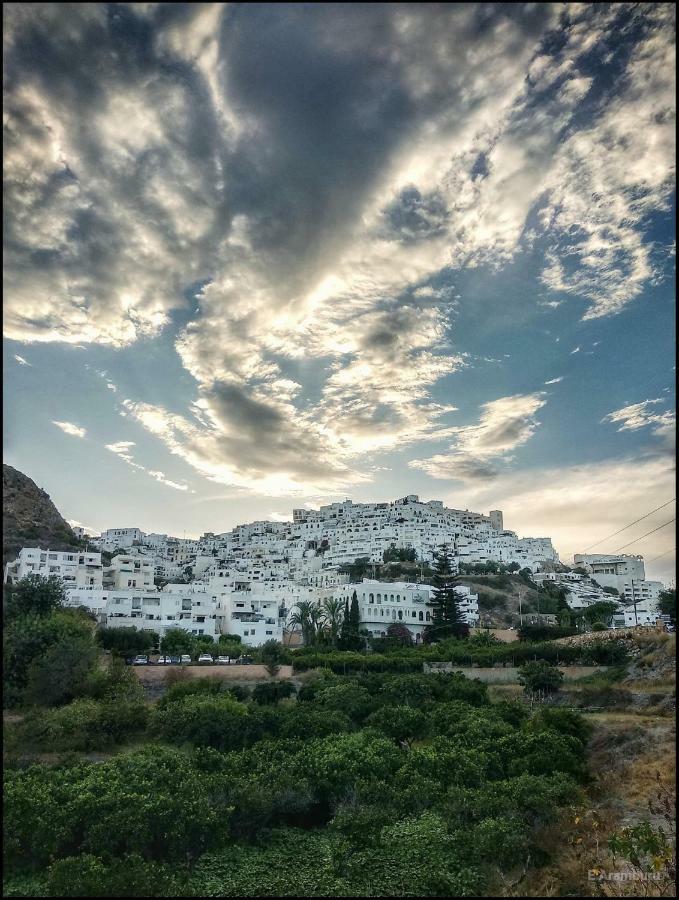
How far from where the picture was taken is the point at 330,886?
1112cm

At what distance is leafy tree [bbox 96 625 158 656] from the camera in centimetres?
3300

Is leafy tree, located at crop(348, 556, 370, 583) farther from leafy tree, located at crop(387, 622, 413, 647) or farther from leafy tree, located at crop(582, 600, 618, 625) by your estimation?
→ leafy tree, located at crop(582, 600, 618, 625)

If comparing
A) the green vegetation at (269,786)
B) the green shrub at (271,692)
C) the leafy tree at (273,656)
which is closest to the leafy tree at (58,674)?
the green vegetation at (269,786)

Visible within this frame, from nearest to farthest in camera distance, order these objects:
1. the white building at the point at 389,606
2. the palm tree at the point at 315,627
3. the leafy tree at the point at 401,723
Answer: the leafy tree at the point at 401,723
the palm tree at the point at 315,627
the white building at the point at 389,606

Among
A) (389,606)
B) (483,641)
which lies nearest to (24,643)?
(483,641)

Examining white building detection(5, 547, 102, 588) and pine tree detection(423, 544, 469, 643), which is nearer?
pine tree detection(423, 544, 469, 643)

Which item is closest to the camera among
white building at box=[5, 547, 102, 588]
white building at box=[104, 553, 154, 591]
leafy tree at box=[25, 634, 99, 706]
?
leafy tree at box=[25, 634, 99, 706]

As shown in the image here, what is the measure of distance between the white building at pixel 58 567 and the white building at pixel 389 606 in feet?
63.3

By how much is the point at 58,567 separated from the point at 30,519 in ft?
47.0

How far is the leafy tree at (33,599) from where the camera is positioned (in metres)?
28.5

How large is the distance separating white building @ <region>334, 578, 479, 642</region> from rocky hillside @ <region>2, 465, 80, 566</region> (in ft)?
89.7

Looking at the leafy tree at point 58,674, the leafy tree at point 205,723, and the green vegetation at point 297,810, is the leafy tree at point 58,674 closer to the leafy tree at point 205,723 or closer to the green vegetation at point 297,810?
the leafy tree at point 205,723

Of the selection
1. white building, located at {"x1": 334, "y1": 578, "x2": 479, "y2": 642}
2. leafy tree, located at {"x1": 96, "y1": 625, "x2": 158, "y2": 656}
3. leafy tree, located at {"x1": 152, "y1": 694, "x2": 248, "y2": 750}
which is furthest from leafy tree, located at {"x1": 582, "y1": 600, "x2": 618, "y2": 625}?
leafy tree, located at {"x1": 152, "y1": 694, "x2": 248, "y2": 750}

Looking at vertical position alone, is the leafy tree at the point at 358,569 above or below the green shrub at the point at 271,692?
above
